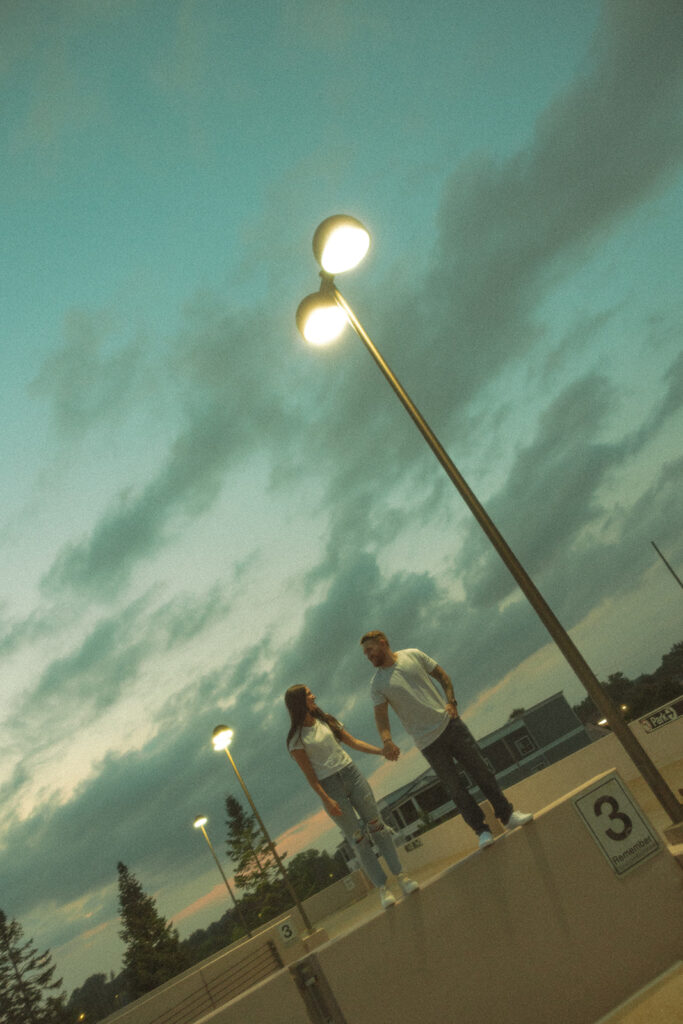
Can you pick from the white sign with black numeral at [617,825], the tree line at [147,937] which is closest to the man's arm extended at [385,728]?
the white sign with black numeral at [617,825]

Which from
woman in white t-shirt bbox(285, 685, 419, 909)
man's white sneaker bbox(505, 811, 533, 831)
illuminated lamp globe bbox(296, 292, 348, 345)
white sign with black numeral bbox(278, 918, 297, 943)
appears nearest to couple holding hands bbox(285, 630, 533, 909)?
woman in white t-shirt bbox(285, 685, 419, 909)

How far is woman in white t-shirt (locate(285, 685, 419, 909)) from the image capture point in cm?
442

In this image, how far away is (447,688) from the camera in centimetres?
474

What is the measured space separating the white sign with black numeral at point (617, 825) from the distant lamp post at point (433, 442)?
Answer: 20 centimetres

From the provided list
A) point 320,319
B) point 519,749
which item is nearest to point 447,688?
point 320,319

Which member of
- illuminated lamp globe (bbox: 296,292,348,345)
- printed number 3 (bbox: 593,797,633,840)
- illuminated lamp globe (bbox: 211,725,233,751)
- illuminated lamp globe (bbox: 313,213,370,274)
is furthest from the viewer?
illuminated lamp globe (bbox: 211,725,233,751)

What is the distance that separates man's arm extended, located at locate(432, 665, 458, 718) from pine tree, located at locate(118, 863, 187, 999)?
58.3 meters

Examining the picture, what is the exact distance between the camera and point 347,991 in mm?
3150

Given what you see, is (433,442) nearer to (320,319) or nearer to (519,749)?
Answer: (320,319)

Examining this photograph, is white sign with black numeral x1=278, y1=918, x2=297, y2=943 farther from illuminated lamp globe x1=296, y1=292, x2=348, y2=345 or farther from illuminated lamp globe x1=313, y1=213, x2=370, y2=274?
illuminated lamp globe x1=313, y1=213, x2=370, y2=274

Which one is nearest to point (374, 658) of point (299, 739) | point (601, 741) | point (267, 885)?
point (299, 739)

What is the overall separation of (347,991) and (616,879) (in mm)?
1757

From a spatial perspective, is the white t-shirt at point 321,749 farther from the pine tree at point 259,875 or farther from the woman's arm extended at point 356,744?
the pine tree at point 259,875

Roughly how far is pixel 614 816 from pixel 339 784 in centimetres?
191
